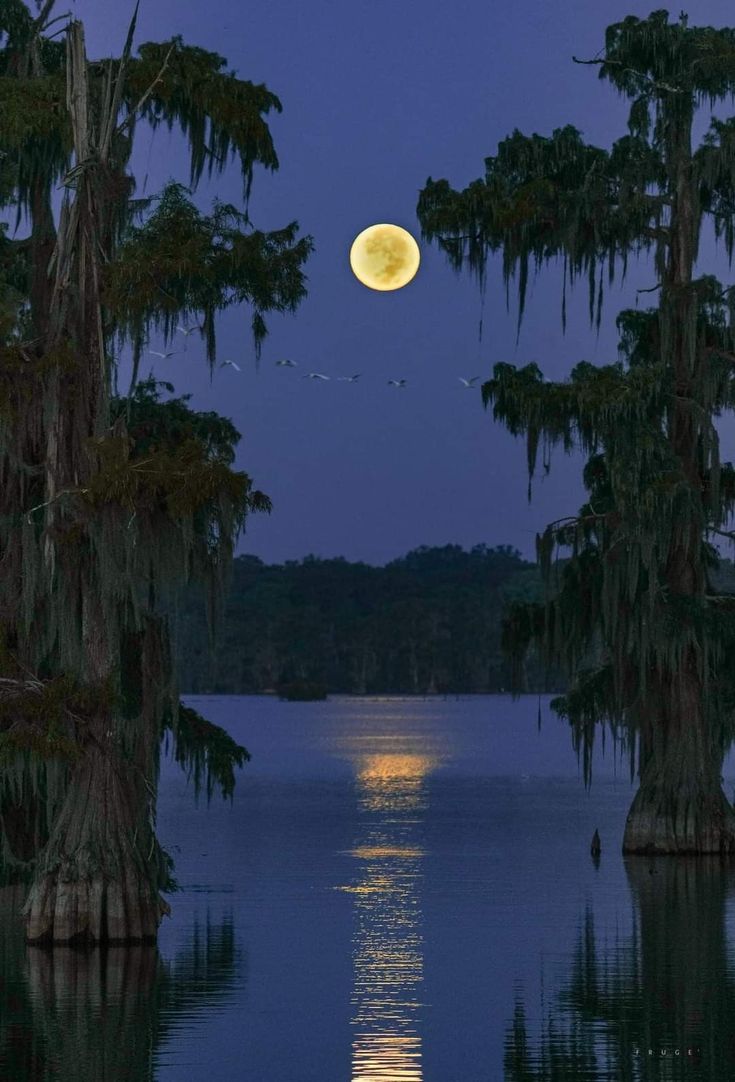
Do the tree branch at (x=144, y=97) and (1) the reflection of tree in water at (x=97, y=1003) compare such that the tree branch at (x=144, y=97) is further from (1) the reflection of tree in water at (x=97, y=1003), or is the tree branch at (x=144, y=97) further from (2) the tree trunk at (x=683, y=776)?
(2) the tree trunk at (x=683, y=776)

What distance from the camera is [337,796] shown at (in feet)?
298

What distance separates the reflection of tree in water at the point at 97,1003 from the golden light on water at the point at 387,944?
6.60 feet

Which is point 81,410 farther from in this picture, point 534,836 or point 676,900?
point 534,836

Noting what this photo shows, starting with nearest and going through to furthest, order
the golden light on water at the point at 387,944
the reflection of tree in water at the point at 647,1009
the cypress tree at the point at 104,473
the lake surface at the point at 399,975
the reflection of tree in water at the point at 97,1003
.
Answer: the reflection of tree in water at the point at 647,1009
the reflection of tree in water at the point at 97,1003
the lake surface at the point at 399,975
the golden light on water at the point at 387,944
the cypress tree at the point at 104,473

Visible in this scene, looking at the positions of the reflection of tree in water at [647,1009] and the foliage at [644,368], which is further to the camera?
the foliage at [644,368]

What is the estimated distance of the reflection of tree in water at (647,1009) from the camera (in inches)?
838

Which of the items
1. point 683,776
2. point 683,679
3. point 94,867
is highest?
point 683,679

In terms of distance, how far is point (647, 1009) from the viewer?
25203 millimetres

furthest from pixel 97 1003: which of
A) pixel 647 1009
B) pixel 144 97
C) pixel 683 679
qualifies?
pixel 683 679

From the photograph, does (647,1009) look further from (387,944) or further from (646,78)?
(646,78)

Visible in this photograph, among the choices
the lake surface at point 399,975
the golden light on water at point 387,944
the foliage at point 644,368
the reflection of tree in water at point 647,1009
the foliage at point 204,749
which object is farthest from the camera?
the foliage at point 644,368

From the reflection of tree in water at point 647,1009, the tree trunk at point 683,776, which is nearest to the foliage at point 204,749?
the reflection of tree in water at point 647,1009

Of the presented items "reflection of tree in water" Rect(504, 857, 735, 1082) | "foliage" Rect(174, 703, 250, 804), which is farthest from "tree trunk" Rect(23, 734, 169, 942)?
"reflection of tree in water" Rect(504, 857, 735, 1082)

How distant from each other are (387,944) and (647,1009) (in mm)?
8337
